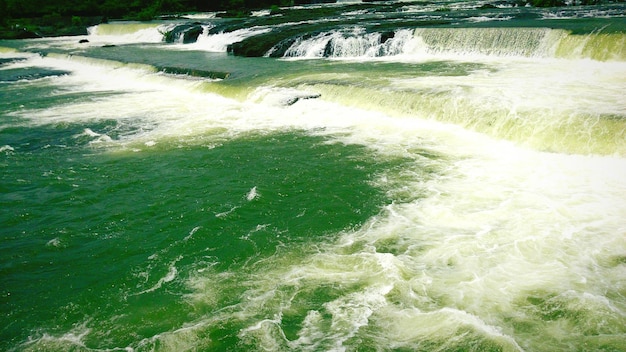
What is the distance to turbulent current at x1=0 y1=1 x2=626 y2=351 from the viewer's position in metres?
5.01

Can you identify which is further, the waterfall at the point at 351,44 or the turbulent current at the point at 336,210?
the waterfall at the point at 351,44

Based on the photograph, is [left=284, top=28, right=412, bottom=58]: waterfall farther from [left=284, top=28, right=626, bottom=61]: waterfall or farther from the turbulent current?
the turbulent current

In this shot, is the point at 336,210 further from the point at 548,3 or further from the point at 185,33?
the point at 185,33

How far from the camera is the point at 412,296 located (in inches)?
209

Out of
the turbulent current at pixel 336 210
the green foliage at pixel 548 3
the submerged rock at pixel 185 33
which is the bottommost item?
the turbulent current at pixel 336 210

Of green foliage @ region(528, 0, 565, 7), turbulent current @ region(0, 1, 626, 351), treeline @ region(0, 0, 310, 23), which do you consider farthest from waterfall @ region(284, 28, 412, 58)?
treeline @ region(0, 0, 310, 23)

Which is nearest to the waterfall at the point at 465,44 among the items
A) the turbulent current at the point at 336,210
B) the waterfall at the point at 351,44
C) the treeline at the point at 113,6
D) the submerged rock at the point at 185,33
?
the waterfall at the point at 351,44

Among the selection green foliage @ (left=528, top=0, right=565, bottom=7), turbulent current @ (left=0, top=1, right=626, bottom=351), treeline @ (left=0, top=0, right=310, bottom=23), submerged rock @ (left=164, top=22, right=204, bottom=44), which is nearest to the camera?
turbulent current @ (left=0, top=1, right=626, bottom=351)

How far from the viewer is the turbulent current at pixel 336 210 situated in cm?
501

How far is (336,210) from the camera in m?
7.67

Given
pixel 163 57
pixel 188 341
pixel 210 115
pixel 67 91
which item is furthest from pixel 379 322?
pixel 163 57

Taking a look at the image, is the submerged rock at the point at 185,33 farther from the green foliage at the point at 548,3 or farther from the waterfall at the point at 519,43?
the green foliage at the point at 548,3

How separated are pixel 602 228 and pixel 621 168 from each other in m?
2.33

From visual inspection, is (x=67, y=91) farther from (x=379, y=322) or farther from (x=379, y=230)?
(x=379, y=322)
